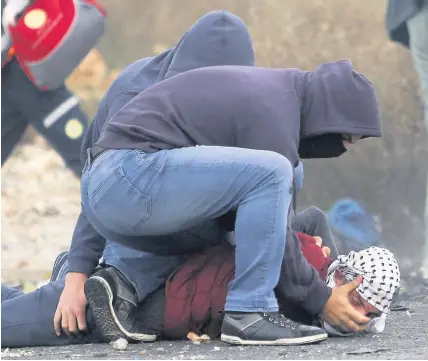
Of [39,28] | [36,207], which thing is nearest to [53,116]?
[39,28]

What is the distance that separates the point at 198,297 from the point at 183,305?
50 mm

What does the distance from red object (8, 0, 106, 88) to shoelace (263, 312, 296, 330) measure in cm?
292

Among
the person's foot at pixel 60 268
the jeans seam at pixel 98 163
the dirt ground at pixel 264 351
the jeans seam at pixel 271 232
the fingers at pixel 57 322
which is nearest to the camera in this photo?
the dirt ground at pixel 264 351

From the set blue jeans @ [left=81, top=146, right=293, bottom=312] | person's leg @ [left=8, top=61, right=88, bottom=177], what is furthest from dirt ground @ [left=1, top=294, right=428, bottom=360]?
person's leg @ [left=8, top=61, right=88, bottom=177]

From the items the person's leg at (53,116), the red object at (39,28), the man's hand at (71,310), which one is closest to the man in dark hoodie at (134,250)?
the man's hand at (71,310)

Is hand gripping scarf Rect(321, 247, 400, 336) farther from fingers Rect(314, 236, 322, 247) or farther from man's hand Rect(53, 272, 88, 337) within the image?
man's hand Rect(53, 272, 88, 337)

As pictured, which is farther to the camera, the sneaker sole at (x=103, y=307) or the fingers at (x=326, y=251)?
the fingers at (x=326, y=251)

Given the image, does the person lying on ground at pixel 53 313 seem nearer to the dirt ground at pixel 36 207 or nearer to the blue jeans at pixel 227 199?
the blue jeans at pixel 227 199

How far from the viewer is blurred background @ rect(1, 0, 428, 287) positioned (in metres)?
5.47

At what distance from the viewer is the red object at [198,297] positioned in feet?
9.44

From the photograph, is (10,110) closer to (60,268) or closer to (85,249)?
(60,268)

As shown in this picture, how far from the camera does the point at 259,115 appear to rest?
8.64 feet

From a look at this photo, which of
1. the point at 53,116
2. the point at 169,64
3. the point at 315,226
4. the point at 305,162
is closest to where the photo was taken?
the point at 169,64

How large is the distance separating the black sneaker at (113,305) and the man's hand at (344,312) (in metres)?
0.53
